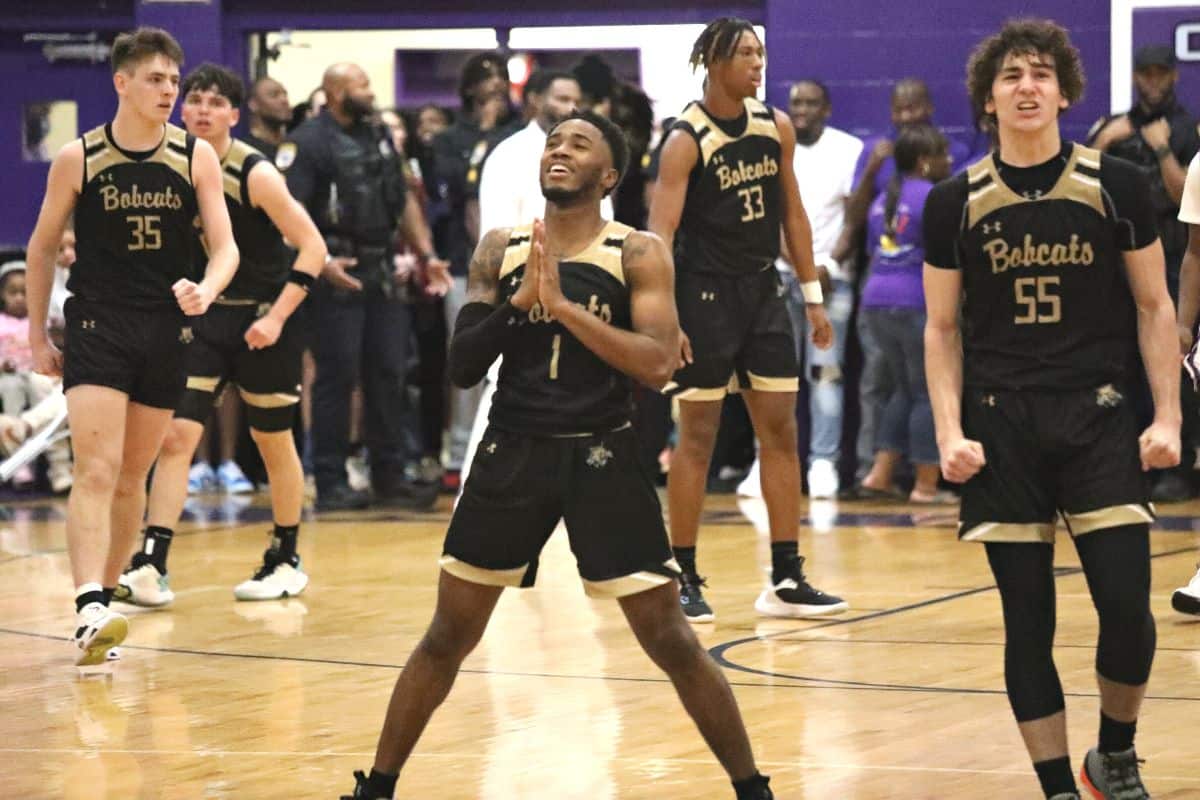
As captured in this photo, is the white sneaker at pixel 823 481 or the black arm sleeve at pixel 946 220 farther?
the white sneaker at pixel 823 481

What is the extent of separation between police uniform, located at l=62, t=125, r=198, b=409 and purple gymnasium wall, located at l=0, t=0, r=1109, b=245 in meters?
6.85

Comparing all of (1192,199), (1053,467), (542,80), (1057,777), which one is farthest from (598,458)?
(542,80)

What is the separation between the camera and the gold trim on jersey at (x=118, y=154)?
25.1 feet

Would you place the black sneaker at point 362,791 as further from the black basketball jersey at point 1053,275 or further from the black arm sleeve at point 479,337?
the black basketball jersey at point 1053,275

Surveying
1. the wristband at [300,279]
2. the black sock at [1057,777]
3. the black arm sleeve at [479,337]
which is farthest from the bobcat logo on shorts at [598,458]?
the wristband at [300,279]

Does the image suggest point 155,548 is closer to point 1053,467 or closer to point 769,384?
point 769,384

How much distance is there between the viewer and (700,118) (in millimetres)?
8328

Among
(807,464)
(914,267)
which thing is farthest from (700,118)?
(807,464)

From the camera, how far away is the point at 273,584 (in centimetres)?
923

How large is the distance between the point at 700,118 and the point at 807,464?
225 inches

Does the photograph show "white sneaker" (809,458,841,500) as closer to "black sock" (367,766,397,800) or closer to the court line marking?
the court line marking

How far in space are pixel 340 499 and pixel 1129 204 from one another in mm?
8264

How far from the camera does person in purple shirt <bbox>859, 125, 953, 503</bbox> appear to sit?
12516mm

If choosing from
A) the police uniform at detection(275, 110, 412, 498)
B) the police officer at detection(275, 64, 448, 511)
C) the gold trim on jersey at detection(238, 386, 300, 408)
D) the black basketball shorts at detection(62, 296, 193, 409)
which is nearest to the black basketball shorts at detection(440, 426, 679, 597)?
the black basketball shorts at detection(62, 296, 193, 409)
